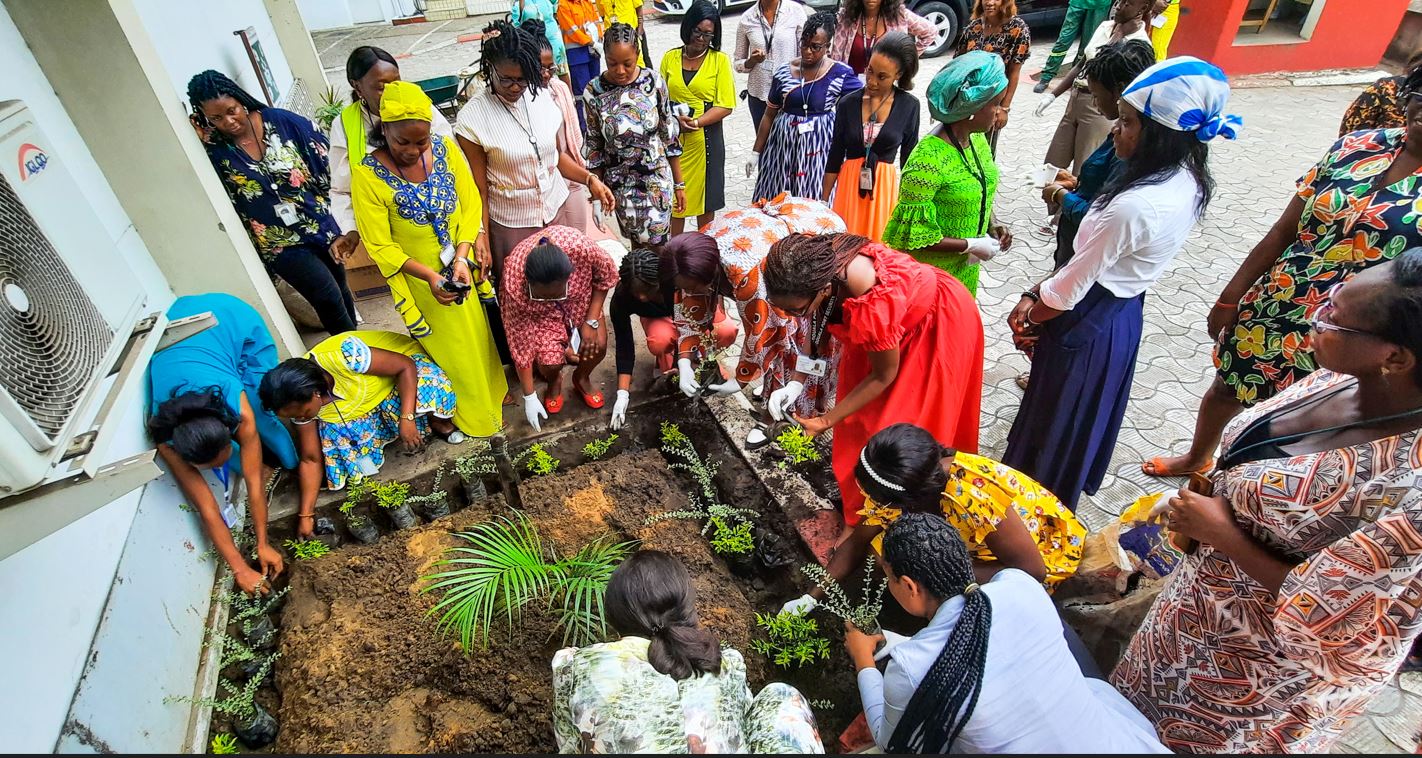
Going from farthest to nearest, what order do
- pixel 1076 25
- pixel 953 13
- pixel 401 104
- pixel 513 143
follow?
pixel 953 13 → pixel 1076 25 → pixel 513 143 → pixel 401 104

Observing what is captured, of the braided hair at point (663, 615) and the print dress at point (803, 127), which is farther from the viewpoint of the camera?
the print dress at point (803, 127)

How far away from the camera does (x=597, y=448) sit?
328 cm

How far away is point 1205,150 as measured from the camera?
83.7 inches

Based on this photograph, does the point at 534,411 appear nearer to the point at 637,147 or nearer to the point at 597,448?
the point at 597,448

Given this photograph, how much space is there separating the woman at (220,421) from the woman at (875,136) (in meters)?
3.07

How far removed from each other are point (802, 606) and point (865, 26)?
4225 millimetres

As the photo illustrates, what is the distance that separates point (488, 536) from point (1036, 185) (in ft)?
17.6

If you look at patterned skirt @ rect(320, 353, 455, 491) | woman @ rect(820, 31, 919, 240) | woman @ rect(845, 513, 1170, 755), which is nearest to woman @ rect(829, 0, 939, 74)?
woman @ rect(820, 31, 919, 240)

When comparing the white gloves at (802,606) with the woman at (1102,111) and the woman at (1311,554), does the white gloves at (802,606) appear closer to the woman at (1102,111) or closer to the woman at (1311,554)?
the woman at (1311,554)

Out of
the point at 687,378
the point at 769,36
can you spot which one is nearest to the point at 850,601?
the point at 687,378

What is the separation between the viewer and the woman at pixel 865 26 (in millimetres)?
4848

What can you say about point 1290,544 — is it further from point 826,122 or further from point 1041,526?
point 826,122

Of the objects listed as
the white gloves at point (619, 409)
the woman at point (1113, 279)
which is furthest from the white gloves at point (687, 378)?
the woman at point (1113, 279)

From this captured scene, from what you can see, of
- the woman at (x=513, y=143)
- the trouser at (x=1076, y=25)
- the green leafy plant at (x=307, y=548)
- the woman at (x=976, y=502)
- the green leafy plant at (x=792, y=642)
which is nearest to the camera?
the woman at (x=976, y=502)
